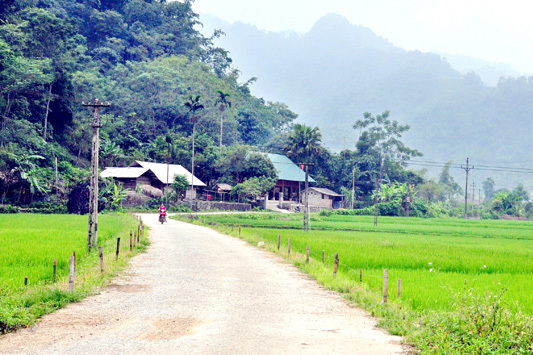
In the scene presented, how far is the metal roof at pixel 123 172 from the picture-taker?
50938mm

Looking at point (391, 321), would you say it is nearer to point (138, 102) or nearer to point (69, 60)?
point (69, 60)

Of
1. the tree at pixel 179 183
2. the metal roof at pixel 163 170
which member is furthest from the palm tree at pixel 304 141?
the tree at pixel 179 183

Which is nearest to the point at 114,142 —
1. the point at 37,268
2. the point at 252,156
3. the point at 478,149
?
the point at 252,156

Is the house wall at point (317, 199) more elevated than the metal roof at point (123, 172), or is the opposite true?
the metal roof at point (123, 172)

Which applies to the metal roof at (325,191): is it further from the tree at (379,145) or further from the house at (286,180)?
the tree at (379,145)

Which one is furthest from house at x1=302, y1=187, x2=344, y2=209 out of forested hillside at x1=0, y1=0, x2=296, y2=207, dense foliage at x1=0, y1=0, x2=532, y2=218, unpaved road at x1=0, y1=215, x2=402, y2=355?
unpaved road at x1=0, y1=215, x2=402, y2=355

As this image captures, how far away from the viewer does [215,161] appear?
60719 mm

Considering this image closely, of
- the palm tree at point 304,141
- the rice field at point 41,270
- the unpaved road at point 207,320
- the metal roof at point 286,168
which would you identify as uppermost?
the palm tree at point 304,141

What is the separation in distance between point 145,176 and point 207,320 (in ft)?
150

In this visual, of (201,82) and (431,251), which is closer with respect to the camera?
(431,251)

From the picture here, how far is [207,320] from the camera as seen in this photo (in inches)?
357

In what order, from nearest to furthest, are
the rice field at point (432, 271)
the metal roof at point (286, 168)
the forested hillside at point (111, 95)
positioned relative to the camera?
the rice field at point (432, 271), the forested hillside at point (111, 95), the metal roof at point (286, 168)

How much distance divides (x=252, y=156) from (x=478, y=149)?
118m

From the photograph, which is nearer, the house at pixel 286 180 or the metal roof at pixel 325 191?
the house at pixel 286 180
